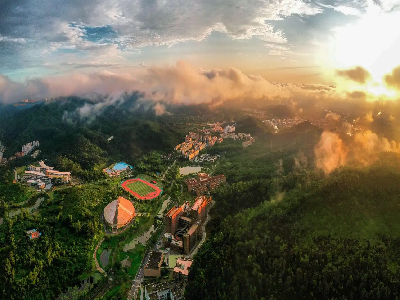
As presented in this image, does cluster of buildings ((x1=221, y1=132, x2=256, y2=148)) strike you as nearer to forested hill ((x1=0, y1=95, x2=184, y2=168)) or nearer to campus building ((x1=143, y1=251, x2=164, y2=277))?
forested hill ((x1=0, y1=95, x2=184, y2=168))

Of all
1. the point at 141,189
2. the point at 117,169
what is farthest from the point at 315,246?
the point at 117,169

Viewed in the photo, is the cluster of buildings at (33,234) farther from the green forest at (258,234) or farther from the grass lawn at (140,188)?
the grass lawn at (140,188)

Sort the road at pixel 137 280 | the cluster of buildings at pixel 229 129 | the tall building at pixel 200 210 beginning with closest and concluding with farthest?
the road at pixel 137 280 < the tall building at pixel 200 210 < the cluster of buildings at pixel 229 129

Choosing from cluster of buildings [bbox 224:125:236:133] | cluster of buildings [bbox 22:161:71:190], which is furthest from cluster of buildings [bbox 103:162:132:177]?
cluster of buildings [bbox 224:125:236:133]

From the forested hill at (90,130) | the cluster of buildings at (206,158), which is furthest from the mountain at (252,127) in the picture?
the forested hill at (90,130)

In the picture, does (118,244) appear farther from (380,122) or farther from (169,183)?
(380,122)

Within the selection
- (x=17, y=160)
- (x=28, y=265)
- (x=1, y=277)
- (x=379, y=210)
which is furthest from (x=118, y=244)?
(x=17, y=160)
